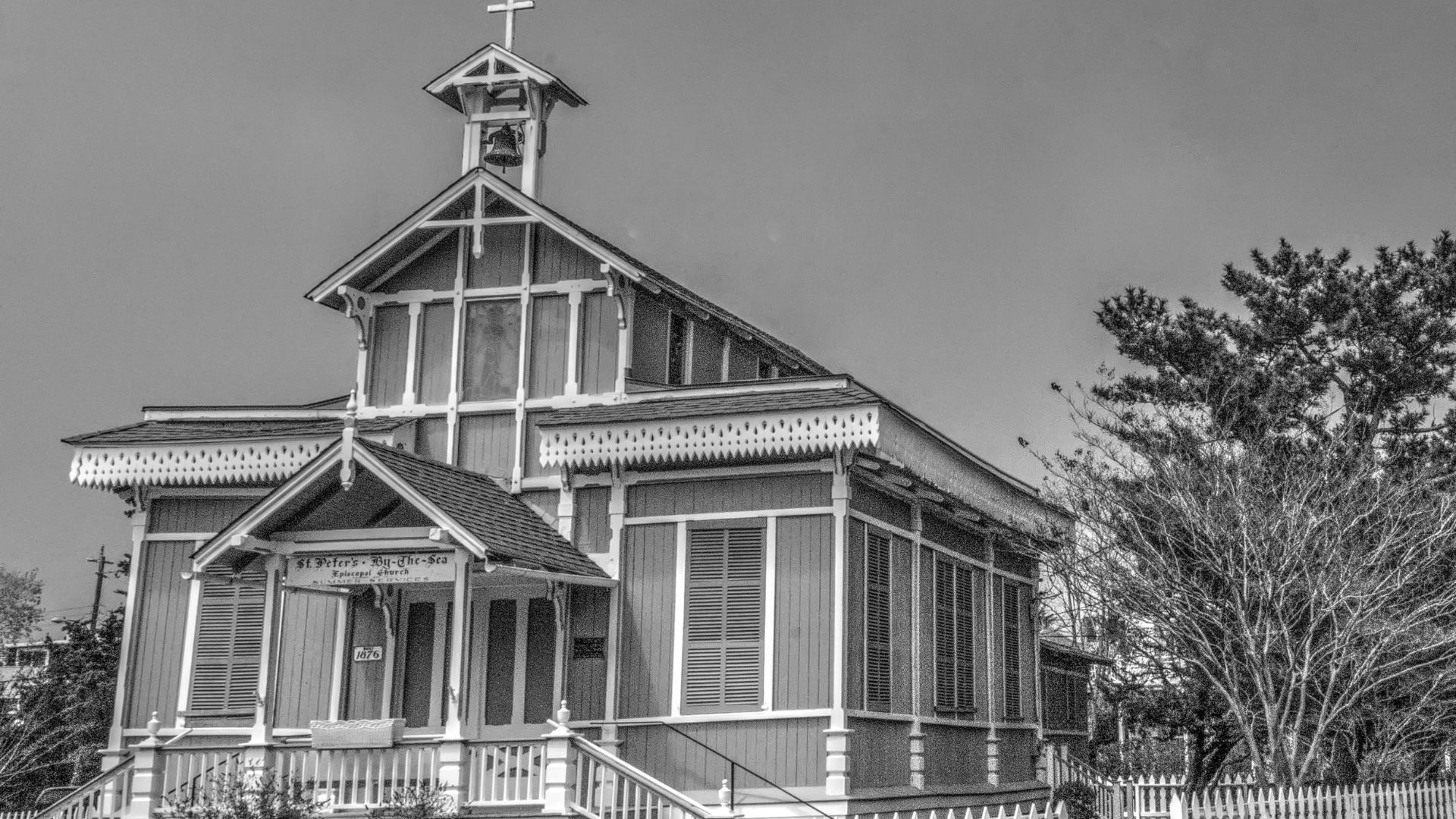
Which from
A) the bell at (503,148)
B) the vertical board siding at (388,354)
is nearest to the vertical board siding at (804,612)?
the vertical board siding at (388,354)

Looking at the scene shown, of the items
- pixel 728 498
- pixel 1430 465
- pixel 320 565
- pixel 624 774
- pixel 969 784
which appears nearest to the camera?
pixel 624 774

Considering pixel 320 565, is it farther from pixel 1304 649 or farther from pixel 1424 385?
pixel 1424 385

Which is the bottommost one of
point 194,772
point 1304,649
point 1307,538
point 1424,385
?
point 194,772

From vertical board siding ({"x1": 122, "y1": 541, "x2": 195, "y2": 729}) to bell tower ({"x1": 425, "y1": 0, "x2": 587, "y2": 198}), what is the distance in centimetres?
719

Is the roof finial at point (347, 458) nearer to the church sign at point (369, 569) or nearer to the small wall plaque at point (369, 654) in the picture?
the church sign at point (369, 569)

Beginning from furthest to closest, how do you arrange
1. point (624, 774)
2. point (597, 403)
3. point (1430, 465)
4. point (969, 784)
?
point (1430, 465) < point (969, 784) < point (597, 403) < point (624, 774)

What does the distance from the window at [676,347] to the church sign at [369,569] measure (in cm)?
531

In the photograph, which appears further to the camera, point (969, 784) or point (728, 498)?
point (969, 784)

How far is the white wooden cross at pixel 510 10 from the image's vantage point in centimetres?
2498

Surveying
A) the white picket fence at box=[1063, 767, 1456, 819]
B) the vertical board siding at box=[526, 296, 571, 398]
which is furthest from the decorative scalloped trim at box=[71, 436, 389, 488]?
the white picket fence at box=[1063, 767, 1456, 819]

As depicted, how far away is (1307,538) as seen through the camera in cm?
2236

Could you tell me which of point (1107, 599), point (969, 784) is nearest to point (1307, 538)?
point (1107, 599)

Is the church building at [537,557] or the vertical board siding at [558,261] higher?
the vertical board siding at [558,261]

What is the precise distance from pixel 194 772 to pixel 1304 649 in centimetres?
1479
